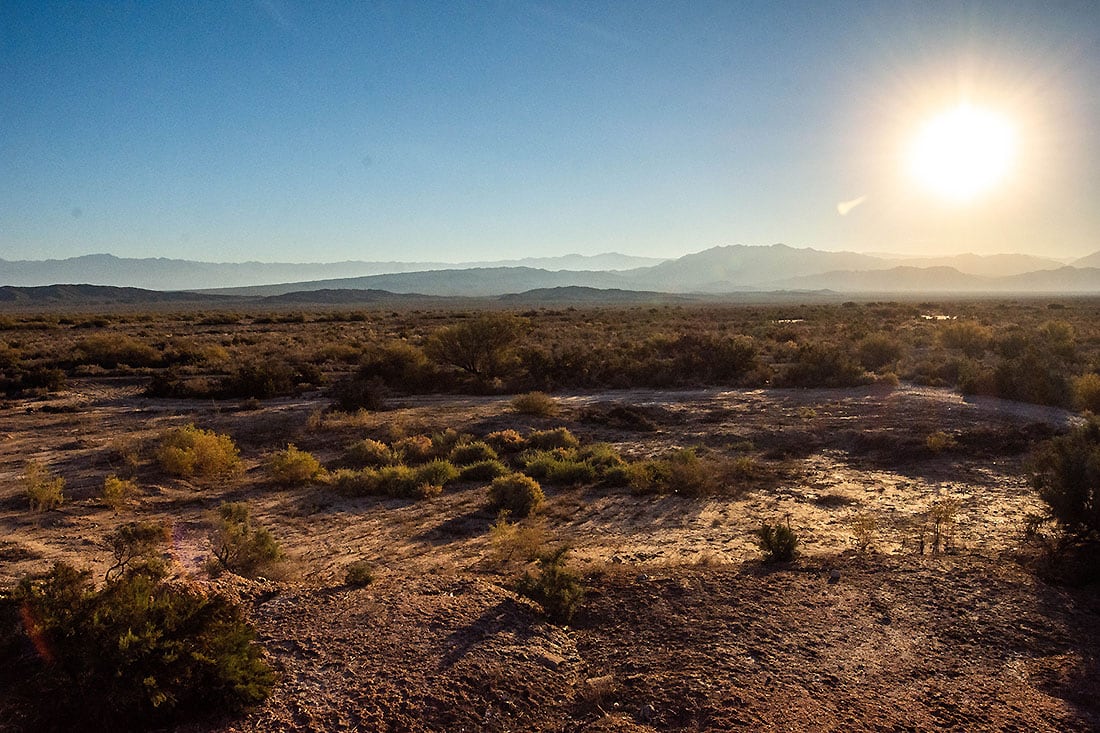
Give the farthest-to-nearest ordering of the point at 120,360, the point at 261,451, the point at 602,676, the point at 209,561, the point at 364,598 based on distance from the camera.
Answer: the point at 120,360 → the point at 261,451 → the point at 209,561 → the point at 364,598 → the point at 602,676

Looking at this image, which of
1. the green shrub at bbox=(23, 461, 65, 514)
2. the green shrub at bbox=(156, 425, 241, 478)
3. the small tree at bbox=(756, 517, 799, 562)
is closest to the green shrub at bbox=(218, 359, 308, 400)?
the green shrub at bbox=(156, 425, 241, 478)

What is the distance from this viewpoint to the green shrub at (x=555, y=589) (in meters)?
6.04

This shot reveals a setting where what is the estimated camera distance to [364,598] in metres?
6.04

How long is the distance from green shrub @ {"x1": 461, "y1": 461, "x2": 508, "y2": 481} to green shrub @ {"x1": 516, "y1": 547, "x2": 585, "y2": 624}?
5231mm

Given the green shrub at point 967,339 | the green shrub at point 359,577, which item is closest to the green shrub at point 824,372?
the green shrub at point 967,339

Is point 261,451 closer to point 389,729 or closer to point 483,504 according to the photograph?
point 483,504

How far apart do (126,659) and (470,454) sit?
8.92m

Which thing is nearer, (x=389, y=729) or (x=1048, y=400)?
(x=389, y=729)

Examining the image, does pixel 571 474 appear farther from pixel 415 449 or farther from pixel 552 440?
pixel 415 449

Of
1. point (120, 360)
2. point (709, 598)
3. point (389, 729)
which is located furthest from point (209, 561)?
point (120, 360)

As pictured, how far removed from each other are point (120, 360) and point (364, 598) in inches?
1039

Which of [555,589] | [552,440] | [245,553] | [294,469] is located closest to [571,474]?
[552,440]

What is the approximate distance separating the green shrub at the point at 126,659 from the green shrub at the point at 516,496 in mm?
5355

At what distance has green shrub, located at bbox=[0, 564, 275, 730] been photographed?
409cm
